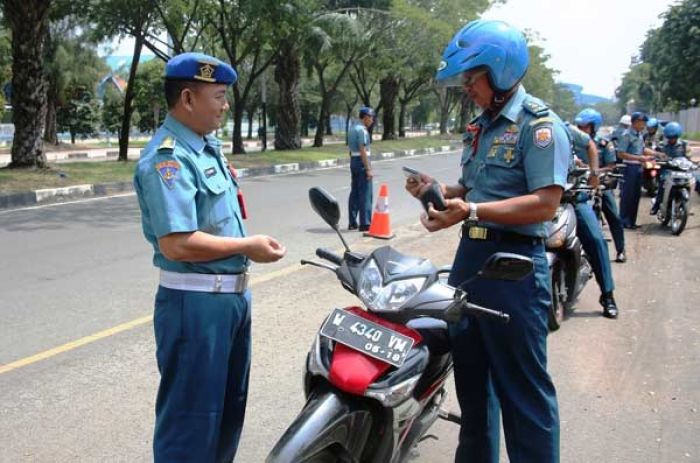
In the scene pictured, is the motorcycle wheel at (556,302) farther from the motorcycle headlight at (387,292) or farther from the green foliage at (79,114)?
the green foliage at (79,114)

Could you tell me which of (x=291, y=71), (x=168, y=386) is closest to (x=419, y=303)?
(x=168, y=386)

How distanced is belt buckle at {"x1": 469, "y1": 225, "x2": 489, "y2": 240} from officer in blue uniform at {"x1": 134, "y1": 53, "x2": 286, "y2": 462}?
816 millimetres

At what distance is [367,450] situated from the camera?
241cm

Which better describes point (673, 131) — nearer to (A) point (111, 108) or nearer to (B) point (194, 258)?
(B) point (194, 258)

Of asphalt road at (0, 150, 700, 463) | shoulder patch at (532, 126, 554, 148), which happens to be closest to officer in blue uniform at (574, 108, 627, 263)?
asphalt road at (0, 150, 700, 463)

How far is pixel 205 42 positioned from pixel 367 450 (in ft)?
89.5

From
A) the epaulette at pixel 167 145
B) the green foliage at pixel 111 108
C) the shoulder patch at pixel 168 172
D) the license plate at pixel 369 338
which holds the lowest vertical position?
the license plate at pixel 369 338

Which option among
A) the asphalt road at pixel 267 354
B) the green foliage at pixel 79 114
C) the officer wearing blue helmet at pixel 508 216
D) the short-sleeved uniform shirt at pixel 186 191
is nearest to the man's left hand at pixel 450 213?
the officer wearing blue helmet at pixel 508 216

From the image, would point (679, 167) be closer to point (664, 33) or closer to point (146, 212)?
point (146, 212)

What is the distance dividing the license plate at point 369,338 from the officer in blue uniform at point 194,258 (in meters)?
0.34

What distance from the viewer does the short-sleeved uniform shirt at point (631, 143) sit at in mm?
9758

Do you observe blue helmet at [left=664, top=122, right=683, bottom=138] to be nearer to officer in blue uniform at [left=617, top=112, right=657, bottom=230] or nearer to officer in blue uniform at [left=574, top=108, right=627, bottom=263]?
officer in blue uniform at [left=617, top=112, right=657, bottom=230]

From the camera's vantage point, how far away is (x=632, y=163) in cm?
961

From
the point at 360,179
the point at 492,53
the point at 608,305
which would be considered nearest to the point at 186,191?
the point at 492,53
